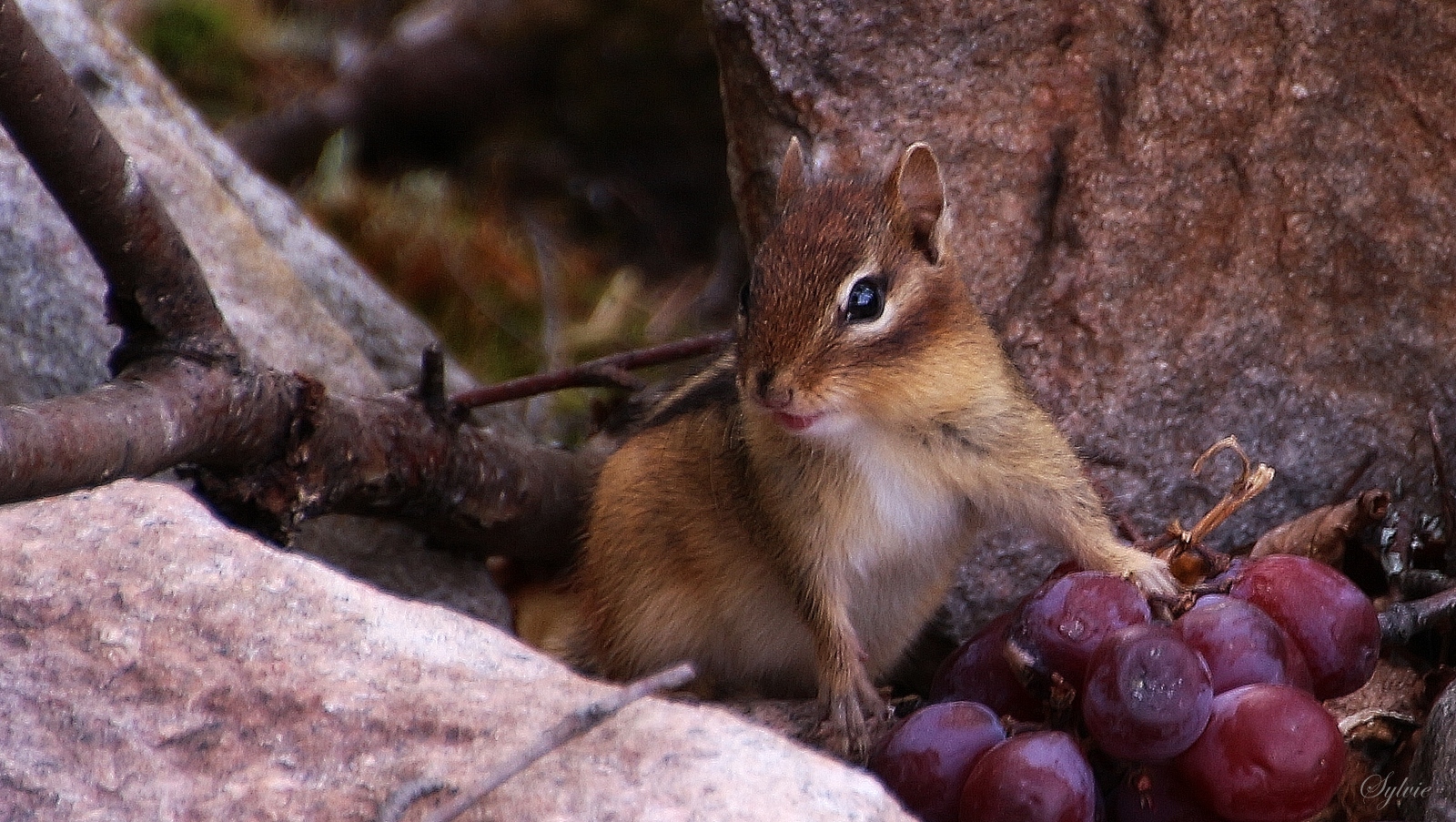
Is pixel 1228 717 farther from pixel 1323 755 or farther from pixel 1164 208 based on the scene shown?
pixel 1164 208

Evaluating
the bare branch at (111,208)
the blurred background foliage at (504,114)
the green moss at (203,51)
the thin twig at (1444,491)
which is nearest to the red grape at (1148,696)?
the thin twig at (1444,491)

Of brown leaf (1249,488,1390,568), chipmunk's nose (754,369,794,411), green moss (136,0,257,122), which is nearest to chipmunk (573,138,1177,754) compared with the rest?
chipmunk's nose (754,369,794,411)

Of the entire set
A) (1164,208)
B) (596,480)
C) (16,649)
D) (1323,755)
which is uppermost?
(1164,208)

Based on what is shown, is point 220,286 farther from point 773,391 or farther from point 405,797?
point 405,797

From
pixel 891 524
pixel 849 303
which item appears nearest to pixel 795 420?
pixel 849 303

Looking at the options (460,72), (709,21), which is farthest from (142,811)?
(460,72)

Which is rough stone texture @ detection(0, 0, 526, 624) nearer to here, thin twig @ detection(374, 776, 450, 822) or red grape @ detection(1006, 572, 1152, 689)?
red grape @ detection(1006, 572, 1152, 689)
